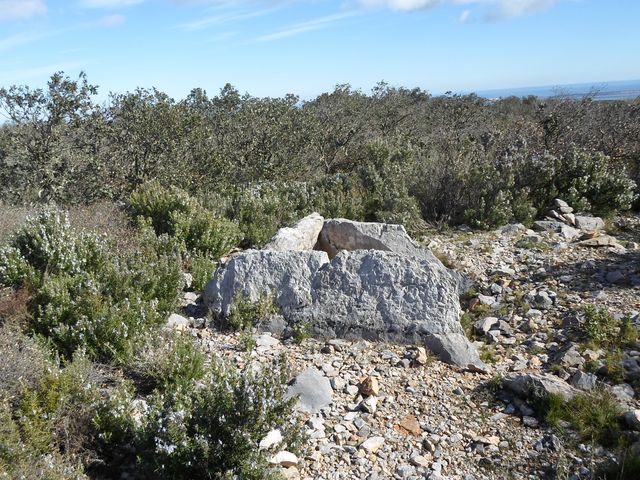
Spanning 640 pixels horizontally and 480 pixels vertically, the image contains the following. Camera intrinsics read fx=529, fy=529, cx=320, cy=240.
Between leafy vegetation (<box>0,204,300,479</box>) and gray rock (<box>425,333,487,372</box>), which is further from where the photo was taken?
gray rock (<box>425,333,487,372</box>)

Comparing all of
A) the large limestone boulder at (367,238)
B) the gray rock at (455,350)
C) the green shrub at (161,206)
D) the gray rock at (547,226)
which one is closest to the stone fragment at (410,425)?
the gray rock at (455,350)

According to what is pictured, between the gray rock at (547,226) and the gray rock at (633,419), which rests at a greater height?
the gray rock at (547,226)

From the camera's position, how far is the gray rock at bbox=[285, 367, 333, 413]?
4.00 metres

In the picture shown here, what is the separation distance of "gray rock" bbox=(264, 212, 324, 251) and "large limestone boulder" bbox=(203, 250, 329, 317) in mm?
739

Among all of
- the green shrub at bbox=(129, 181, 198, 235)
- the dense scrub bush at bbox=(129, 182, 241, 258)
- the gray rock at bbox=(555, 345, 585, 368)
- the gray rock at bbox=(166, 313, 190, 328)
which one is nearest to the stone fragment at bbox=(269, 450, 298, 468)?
the gray rock at bbox=(166, 313, 190, 328)

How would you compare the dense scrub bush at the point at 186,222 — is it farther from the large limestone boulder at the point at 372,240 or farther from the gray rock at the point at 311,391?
the gray rock at the point at 311,391

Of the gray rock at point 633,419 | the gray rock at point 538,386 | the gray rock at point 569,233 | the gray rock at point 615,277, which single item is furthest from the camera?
the gray rock at point 569,233

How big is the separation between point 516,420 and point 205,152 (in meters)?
8.08

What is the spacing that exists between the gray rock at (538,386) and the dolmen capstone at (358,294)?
44 cm

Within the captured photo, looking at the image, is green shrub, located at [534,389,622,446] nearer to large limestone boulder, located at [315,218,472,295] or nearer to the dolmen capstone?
the dolmen capstone

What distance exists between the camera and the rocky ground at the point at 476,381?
3584 mm

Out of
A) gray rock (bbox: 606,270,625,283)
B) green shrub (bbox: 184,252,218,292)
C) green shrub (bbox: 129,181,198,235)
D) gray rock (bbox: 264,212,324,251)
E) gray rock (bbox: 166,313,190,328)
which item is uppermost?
green shrub (bbox: 129,181,198,235)

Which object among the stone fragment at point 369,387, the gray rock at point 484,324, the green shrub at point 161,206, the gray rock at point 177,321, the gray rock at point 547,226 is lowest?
the gray rock at point 484,324

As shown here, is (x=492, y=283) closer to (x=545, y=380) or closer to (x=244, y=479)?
(x=545, y=380)
